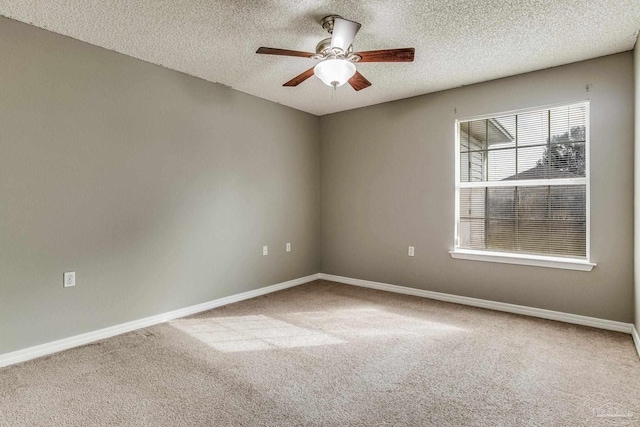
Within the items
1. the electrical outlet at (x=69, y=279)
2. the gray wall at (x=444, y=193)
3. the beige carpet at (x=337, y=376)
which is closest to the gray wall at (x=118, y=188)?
the electrical outlet at (x=69, y=279)

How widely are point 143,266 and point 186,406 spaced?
165 cm

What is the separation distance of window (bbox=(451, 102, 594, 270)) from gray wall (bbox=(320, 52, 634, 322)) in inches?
4.6

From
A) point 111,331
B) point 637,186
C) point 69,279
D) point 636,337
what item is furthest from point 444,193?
point 69,279

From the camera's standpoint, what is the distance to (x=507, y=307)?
3.62m

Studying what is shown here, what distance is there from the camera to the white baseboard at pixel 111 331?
2486mm

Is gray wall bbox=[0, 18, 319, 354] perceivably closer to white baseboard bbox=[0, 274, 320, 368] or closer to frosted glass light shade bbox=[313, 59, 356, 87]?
white baseboard bbox=[0, 274, 320, 368]

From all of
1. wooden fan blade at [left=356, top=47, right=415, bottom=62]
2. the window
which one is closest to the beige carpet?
the window

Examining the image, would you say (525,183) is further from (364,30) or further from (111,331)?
(111,331)

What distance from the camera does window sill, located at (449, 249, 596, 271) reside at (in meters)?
3.22

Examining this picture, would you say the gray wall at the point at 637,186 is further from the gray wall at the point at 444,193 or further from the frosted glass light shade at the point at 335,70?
the frosted glass light shade at the point at 335,70

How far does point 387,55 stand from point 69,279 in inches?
114

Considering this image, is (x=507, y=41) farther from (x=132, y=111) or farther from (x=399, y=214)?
(x=132, y=111)

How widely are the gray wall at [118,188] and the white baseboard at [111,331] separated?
0.16 feet

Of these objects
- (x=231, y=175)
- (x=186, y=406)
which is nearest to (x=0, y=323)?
(x=186, y=406)
